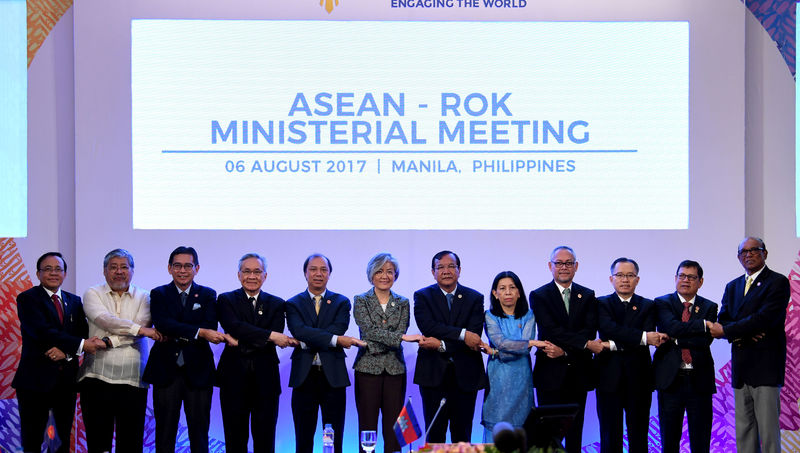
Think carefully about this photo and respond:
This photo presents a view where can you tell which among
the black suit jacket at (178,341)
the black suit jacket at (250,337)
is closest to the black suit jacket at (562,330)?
the black suit jacket at (250,337)

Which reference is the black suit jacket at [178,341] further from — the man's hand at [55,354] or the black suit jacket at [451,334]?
the black suit jacket at [451,334]

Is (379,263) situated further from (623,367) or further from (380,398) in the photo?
(623,367)

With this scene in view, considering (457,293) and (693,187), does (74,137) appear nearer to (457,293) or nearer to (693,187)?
(457,293)

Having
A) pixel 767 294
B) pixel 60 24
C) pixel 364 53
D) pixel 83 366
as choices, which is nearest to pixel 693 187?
pixel 767 294

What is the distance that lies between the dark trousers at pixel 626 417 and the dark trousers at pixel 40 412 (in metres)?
3.57

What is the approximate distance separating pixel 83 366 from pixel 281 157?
82.7 inches

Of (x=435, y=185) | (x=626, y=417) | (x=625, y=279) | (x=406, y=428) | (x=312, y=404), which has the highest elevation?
(x=435, y=185)

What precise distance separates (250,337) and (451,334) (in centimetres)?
131

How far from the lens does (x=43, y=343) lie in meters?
5.44

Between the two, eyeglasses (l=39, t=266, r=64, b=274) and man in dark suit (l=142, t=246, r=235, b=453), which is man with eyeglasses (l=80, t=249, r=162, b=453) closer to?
man in dark suit (l=142, t=246, r=235, b=453)

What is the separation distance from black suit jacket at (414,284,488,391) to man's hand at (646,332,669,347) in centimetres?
109

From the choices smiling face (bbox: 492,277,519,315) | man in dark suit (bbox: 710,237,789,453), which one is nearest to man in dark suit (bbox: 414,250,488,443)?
smiling face (bbox: 492,277,519,315)

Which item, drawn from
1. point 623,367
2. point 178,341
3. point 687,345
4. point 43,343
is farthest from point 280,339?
point 687,345

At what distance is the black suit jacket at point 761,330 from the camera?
5395mm
